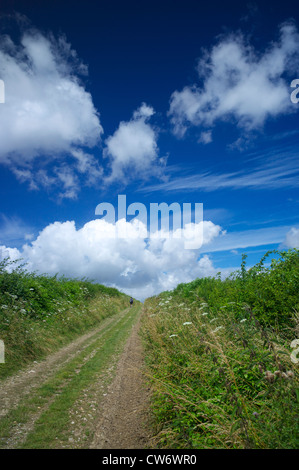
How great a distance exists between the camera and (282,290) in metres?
8.41

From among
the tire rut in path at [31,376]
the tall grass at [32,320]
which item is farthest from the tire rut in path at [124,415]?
the tall grass at [32,320]

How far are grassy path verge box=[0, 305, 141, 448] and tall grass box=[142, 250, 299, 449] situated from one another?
167 centimetres

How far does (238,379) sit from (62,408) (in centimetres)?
443

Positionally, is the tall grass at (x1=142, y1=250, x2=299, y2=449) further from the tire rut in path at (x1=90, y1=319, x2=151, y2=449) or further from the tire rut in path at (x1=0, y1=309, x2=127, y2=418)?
the tire rut in path at (x1=0, y1=309, x2=127, y2=418)

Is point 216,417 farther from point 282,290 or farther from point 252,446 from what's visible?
point 282,290

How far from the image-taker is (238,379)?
17.3 feet

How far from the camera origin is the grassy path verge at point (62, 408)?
17.2ft

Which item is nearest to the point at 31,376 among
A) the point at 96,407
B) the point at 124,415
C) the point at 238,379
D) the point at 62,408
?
the point at 62,408

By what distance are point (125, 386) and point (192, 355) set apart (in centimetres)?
266

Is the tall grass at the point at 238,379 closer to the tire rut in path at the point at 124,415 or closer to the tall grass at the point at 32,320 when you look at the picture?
the tire rut in path at the point at 124,415

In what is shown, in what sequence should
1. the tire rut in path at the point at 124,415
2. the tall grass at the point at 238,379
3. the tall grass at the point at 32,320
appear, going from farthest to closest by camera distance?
the tall grass at the point at 32,320, the tire rut in path at the point at 124,415, the tall grass at the point at 238,379

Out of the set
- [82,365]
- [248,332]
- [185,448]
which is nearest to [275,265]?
[248,332]

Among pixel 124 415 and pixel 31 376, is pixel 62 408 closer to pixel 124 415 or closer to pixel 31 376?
pixel 124 415

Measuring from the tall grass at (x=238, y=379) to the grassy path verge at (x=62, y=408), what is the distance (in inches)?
65.8
